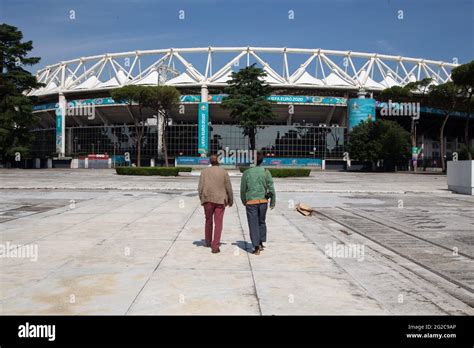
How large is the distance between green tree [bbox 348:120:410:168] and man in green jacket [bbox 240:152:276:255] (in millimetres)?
54885

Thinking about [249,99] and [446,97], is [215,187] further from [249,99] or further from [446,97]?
[446,97]

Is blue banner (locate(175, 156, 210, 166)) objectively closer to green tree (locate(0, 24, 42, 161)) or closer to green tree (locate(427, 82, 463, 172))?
green tree (locate(0, 24, 42, 161))

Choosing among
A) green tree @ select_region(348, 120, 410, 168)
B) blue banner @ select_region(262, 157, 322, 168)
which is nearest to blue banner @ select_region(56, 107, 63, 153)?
blue banner @ select_region(262, 157, 322, 168)

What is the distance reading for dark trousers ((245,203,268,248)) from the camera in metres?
7.52

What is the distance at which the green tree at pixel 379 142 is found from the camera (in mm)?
58812

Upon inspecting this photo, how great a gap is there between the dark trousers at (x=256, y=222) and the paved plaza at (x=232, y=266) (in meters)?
0.29

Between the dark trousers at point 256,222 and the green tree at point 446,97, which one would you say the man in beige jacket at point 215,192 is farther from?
the green tree at point 446,97

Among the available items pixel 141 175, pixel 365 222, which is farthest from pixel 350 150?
pixel 365 222

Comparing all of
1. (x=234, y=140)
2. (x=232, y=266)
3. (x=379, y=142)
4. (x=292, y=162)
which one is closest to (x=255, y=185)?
(x=232, y=266)

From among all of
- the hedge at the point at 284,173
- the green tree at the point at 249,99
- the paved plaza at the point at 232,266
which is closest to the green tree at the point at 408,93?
the green tree at the point at 249,99

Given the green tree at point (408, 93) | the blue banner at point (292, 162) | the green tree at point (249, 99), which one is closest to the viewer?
the green tree at point (249, 99)
